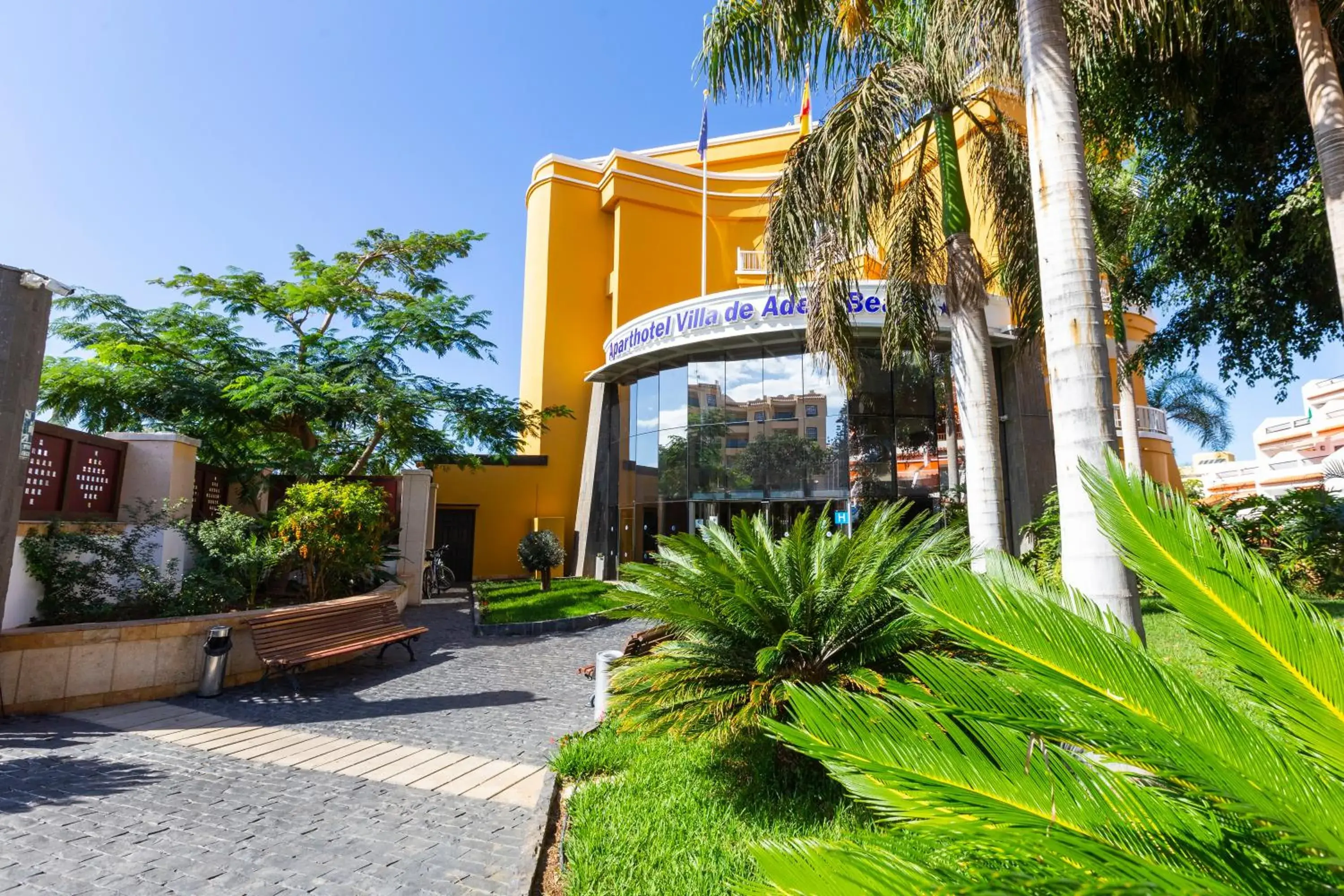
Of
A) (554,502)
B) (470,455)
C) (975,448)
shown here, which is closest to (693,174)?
(554,502)

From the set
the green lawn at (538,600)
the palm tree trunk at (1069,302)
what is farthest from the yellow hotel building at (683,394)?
the palm tree trunk at (1069,302)

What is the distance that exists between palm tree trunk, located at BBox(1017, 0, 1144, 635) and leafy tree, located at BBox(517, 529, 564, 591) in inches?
504

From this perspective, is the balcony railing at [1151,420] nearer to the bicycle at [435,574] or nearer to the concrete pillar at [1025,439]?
the concrete pillar at [1025,439]

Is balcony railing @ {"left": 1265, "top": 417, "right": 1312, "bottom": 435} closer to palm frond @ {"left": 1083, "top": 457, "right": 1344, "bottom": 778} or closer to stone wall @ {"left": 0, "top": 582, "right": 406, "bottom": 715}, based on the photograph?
palm frond @ {"left": 1083, "top": 457, "right": 1344, "bottom": 778}

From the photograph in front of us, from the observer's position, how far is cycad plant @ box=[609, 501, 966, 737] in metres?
3.68

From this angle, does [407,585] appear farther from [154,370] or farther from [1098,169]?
[1098,169]

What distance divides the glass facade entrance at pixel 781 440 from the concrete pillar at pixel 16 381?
36.1 ft

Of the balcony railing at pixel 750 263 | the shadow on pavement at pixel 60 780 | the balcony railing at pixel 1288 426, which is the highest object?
the balcony railing at pixel 750 263

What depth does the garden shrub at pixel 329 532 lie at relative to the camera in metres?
9.34

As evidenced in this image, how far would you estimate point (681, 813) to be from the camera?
3668 millimetres

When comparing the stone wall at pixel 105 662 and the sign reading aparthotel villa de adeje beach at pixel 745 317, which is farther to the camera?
the sign reading aparthotel villa de adeje beach at pixel 745 317

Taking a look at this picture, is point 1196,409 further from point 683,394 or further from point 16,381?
point 16,381

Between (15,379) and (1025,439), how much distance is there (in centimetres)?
1694

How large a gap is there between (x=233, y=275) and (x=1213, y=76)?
17484 millimetres
